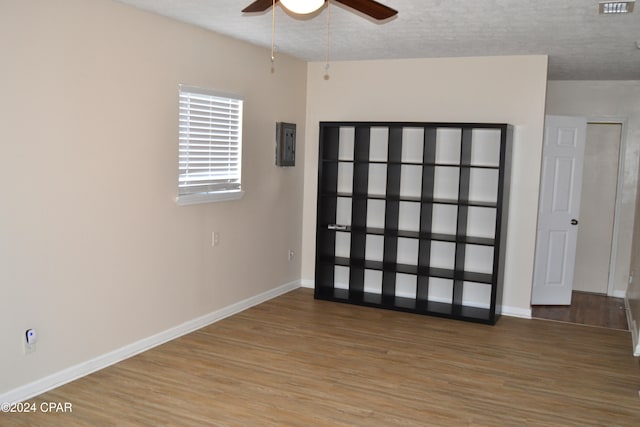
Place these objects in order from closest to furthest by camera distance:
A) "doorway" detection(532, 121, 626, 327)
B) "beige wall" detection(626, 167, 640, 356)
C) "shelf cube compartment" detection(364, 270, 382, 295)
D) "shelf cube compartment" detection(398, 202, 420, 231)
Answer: "beige wall" detection(626, 167, 640, 356)
"shelf cube compartment" detection(398, 202, 420, 231)
"shelf cube compartment" detection(364, 270, 382, 295)
"doorway" detection(532, 121, 626, 327)

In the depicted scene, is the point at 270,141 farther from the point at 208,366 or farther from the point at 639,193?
the point at 639,193

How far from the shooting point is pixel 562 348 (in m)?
4.92

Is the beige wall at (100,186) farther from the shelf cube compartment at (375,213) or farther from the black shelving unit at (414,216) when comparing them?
the shelf cube compartment at (375,213)

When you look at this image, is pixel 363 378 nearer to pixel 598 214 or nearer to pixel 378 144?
pixel 378 144

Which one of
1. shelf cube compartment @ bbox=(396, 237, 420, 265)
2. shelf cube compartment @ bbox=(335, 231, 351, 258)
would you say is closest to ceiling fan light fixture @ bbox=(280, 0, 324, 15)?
shelf cube compartment @ bbox=(396, 237, 420, 265)

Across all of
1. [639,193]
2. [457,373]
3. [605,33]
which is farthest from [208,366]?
[639,193]

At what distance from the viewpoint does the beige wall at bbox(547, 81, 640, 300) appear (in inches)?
261

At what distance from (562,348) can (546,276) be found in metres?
1.70

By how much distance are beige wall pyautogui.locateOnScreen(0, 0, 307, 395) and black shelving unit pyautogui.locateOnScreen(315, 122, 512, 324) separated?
48.5 inches

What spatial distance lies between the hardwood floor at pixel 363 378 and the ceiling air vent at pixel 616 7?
251 centimetres

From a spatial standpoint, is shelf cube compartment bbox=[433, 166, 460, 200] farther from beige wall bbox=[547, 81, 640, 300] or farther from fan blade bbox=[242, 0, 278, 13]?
Answer: fan blade bbox=[242, 0, 278, 13]

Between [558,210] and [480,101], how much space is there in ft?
5.38

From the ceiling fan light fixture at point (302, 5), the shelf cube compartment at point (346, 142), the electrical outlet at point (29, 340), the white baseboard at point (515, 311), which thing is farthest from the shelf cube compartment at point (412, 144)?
the electrical outlet at point (29, 340)

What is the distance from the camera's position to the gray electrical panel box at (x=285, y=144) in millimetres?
6031
